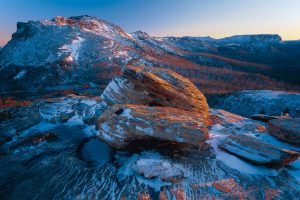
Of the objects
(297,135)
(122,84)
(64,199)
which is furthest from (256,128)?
(64,199)

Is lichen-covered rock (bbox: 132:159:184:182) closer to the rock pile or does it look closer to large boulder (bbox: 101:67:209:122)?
the rock pile

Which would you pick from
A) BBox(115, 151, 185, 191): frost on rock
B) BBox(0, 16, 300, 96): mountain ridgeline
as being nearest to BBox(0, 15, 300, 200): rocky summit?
BBox(115, 151, 185, 191): frost on rock

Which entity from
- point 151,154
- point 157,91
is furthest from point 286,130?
point 151,154

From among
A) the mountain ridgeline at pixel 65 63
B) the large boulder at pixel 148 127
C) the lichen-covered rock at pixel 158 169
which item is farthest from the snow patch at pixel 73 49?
the lichen-covered rock at pixel 158 169

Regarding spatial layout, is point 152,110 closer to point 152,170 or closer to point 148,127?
point 148,127

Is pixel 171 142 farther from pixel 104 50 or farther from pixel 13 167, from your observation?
pixel 104 50

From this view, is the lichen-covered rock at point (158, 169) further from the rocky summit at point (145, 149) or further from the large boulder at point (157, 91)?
the large boulder at point (157, 91)
